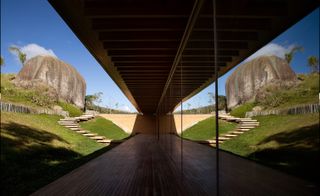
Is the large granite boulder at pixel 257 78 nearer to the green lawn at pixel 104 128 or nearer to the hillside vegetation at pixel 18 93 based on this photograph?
the hillside vegetation at pixel 18 93

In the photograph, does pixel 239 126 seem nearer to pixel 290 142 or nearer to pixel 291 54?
pixel 290 142

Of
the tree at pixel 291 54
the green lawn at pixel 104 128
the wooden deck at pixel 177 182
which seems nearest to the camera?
the tree at pixel 291 54

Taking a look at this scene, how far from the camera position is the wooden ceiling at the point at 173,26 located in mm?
2289

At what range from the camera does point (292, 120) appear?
143 cm

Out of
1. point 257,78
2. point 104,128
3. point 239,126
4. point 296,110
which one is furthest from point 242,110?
point 104,128

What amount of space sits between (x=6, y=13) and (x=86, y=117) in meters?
16.9

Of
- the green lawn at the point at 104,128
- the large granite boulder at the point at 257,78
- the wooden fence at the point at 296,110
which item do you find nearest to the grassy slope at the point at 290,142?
the wooden fence at the point at 296,110

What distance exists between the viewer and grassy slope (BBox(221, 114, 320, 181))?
3.47ft

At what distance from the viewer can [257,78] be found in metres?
1.98

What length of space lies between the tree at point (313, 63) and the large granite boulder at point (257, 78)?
27cm

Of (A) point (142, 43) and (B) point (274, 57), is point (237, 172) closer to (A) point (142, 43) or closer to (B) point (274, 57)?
(B) point (274, 57)

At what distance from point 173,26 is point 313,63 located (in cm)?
253

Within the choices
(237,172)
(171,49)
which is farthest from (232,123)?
(171,49)

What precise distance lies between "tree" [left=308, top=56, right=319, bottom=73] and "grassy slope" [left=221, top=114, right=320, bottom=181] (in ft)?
0.63
